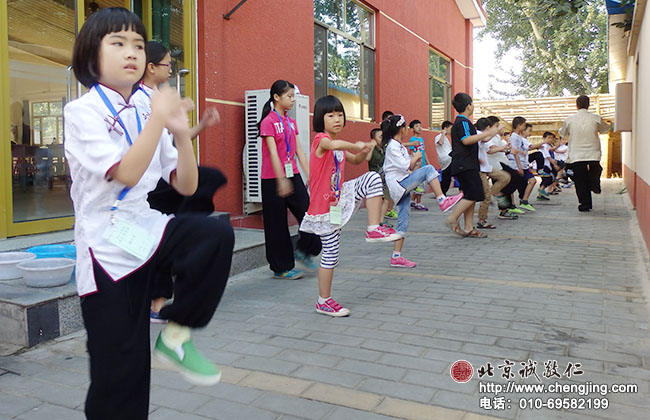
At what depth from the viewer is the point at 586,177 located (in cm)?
1034

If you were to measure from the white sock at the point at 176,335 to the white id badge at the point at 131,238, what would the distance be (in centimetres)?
26

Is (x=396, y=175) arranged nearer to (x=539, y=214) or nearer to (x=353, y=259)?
(x=353, y=259)

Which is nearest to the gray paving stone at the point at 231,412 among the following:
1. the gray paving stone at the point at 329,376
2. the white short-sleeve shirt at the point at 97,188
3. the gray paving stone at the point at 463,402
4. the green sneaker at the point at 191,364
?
the gray paving stone at the point at 329,376

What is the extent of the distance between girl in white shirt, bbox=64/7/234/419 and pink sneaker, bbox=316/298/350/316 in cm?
250

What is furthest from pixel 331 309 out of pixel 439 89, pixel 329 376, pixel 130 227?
pixel 439 89

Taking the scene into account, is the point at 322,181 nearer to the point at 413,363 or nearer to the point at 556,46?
the point at 413,363

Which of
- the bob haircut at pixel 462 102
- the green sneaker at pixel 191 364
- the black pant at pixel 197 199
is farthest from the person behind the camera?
the bob haircut at pixel 462 102

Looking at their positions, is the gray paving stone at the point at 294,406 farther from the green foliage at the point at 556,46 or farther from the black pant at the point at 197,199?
the green foliage at the point at 556,46

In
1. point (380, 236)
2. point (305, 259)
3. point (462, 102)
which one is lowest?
point (305, 259)

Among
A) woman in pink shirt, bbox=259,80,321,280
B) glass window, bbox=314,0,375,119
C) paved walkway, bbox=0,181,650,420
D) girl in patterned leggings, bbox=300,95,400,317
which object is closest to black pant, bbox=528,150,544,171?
glass window, bbox=314,0,375,119

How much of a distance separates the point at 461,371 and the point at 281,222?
2757mm

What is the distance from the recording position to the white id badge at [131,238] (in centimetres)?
173

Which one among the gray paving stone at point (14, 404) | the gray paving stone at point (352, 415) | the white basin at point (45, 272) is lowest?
the gray paving stone at point (352, 415)

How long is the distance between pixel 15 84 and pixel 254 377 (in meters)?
3.95
